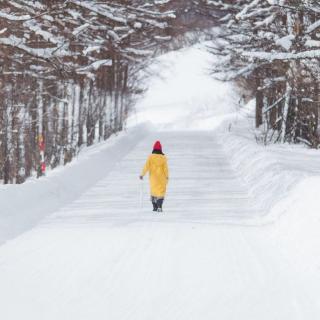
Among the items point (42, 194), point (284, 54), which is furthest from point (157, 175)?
point (284, 54)

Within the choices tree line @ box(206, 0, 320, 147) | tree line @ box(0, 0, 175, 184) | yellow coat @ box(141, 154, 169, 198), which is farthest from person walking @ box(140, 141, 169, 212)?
tree line @ box(206, 0, 320, 147)

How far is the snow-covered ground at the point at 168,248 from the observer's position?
5.79 meters

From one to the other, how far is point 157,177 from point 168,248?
423cm

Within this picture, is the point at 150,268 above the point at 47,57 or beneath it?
beneath

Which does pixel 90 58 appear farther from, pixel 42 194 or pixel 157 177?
pixel 157 177

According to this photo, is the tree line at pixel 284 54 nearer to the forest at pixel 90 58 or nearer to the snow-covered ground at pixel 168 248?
the forest at pixel 90 58

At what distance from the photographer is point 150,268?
7.14 m

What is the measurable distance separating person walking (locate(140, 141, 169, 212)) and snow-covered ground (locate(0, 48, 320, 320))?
0.96ft

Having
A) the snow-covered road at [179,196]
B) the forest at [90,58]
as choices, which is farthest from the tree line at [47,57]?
the snow-covered road at [179,196]

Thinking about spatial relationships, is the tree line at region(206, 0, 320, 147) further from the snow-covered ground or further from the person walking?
the person walking

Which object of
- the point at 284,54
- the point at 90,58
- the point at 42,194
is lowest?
the point at 42,194

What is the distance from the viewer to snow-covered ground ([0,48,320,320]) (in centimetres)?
579

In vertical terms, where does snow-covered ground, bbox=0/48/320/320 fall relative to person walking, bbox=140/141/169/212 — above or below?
below

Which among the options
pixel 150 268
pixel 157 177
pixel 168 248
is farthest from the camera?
pixel 157 177
